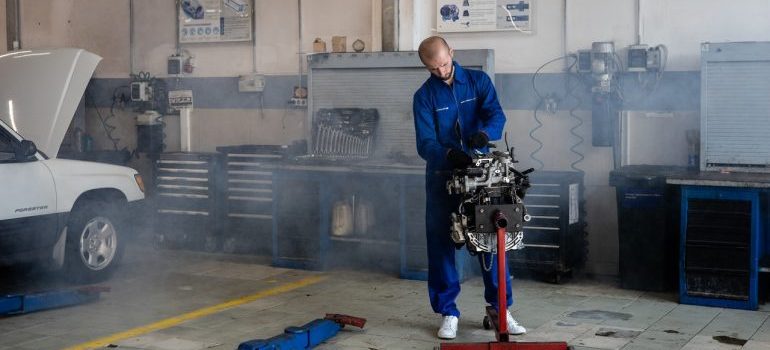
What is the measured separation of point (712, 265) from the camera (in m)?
6.66

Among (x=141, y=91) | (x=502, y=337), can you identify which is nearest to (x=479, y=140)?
(x=502, y=337)

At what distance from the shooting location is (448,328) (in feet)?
19.1

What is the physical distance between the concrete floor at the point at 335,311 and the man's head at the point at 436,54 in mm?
1640

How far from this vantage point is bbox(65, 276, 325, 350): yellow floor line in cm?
582

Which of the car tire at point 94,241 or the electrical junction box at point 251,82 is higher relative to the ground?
the electrical junction box at point 251,82

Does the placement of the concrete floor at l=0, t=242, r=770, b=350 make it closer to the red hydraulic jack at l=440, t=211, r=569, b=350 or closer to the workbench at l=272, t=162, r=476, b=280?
the workbench at l=272, t=162, r=476, b=280

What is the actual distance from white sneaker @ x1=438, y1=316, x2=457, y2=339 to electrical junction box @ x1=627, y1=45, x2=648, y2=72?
2.82m

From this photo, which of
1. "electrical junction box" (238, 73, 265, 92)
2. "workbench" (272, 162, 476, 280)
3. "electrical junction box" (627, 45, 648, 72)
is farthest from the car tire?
"electrical junction box" (627, 45, 648, 72)

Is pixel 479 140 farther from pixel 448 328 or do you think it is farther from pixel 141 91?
pixel 141 91

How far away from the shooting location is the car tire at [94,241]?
7496mm

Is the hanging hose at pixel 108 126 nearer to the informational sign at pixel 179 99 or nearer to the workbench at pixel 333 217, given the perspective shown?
the informational sign at pixel 179 99

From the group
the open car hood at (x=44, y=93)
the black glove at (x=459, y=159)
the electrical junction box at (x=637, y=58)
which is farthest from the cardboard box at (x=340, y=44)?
the black glove at (x=459, y=159)

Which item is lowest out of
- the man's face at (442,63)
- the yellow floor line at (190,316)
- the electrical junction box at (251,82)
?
the yellow floor line at (190,316)

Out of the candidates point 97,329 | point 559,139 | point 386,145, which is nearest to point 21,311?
point 97,329
